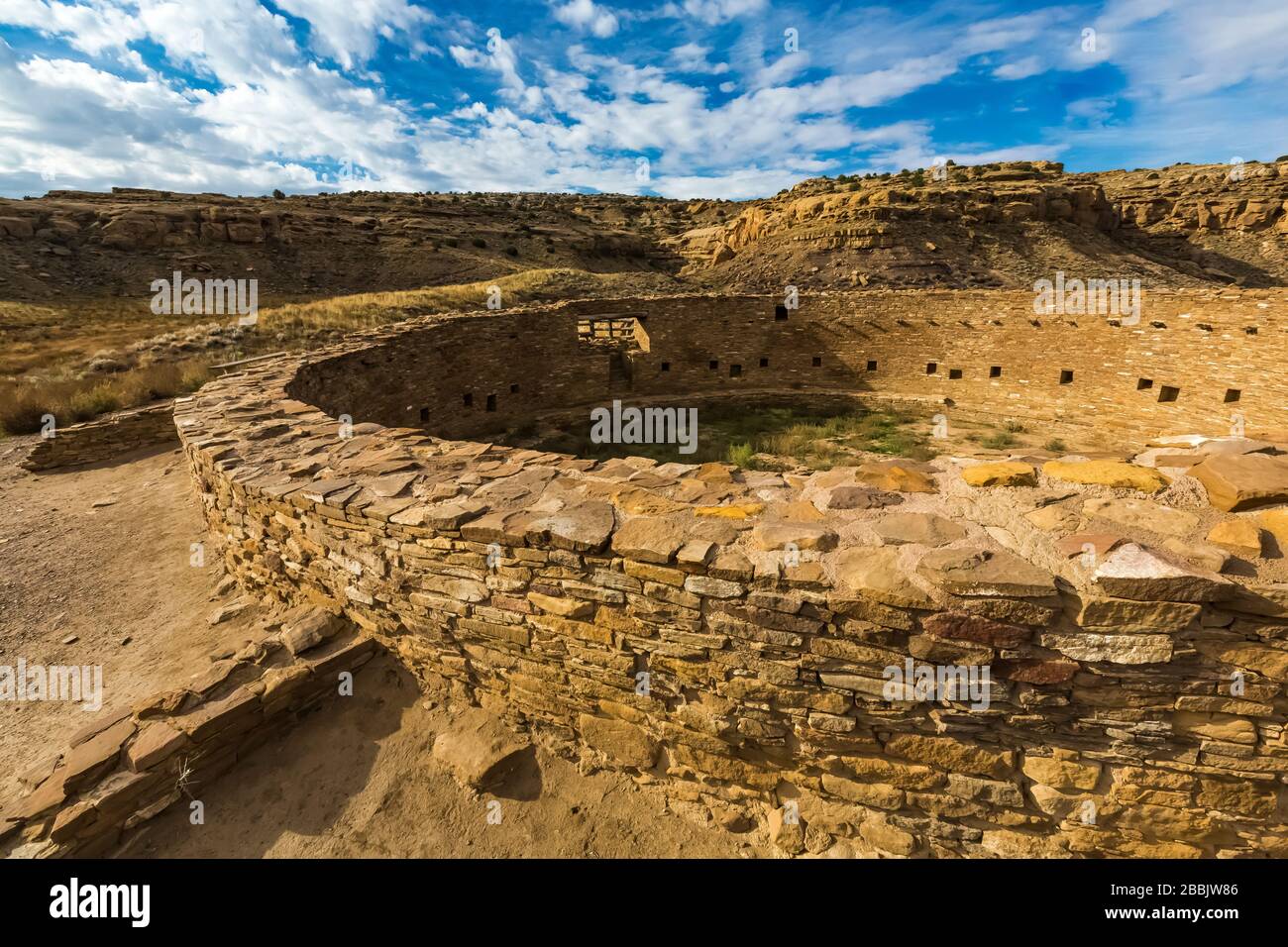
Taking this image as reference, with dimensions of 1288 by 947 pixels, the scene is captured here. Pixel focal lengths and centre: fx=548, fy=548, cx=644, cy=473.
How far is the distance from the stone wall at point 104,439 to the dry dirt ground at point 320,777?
459 cm

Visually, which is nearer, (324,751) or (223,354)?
(324,751)

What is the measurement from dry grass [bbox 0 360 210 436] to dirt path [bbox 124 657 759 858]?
1034 cm

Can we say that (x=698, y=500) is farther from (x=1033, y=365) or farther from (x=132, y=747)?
(x=1033, y=365)

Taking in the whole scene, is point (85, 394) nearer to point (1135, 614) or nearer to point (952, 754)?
point (952, 754)

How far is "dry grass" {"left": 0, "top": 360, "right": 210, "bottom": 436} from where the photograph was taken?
9.76m

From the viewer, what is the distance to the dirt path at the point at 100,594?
3.88 metres

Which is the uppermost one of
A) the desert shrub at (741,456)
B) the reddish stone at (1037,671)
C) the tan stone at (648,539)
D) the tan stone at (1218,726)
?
the desert shrub at (741,456)

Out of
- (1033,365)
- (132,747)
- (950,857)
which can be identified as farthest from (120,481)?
(1033,365)

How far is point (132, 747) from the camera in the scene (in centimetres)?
307

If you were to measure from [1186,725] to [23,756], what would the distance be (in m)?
6.39

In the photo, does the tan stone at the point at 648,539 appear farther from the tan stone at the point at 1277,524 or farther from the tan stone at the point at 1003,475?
the tan stone at the point at 1277,524

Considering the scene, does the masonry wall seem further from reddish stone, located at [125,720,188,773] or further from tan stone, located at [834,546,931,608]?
tan stone, located at [834,546,931,608]

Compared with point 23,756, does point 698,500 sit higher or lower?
higher

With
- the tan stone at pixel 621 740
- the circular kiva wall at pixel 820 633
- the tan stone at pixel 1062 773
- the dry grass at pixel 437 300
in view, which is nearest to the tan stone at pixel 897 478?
the circular kiva wall at pixel 820 633
